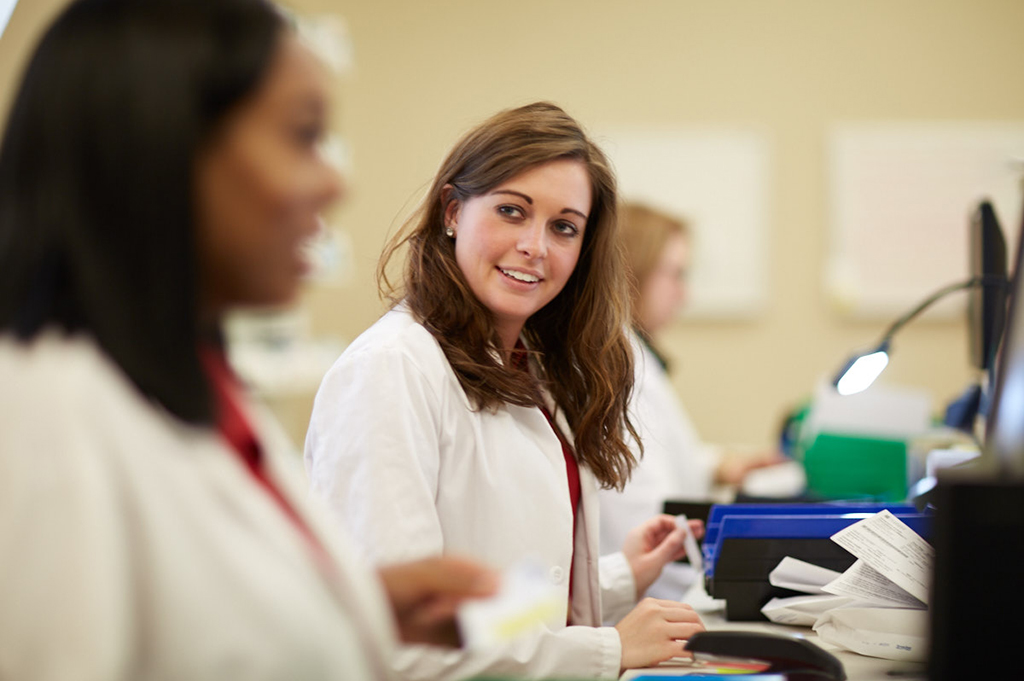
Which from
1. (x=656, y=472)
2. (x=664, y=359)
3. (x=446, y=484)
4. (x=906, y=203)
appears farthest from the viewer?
(x=906, y=203)

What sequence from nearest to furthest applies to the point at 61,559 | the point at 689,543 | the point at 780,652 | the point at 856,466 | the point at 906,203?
the point at 61,559 → the point at 780,652 → the point at 689,543 → the point at 856,466 → the point at 906,203

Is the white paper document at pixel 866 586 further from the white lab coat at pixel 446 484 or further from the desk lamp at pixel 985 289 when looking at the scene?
the desk lamp at pixel 985 289

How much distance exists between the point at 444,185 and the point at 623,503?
1.01 m

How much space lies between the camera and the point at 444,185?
1579 mm

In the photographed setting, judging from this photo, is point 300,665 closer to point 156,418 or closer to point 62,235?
point 156,418

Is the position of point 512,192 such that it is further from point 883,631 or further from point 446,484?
point 883,631

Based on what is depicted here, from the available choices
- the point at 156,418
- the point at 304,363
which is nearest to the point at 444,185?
the point at 156,418

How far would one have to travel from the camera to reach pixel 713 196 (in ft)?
14.4

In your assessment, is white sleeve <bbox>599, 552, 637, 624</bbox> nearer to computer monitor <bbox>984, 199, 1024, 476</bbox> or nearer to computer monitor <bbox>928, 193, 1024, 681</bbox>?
computer monitor <bbox>984, 199, 1024, 476</bbox>

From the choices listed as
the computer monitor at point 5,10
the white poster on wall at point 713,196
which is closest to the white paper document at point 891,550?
the computer monitor at point 5,10

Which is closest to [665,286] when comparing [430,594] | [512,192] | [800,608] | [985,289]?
[985,289]

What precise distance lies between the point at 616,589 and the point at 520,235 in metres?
0.65

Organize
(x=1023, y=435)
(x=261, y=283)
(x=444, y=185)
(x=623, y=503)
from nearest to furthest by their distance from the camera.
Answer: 1. (x=261, y=283)
2. (x=1023, y=435)
3. (x=444, y=185)
4. (x=623, y=503)

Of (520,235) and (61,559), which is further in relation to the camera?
(520,235)
